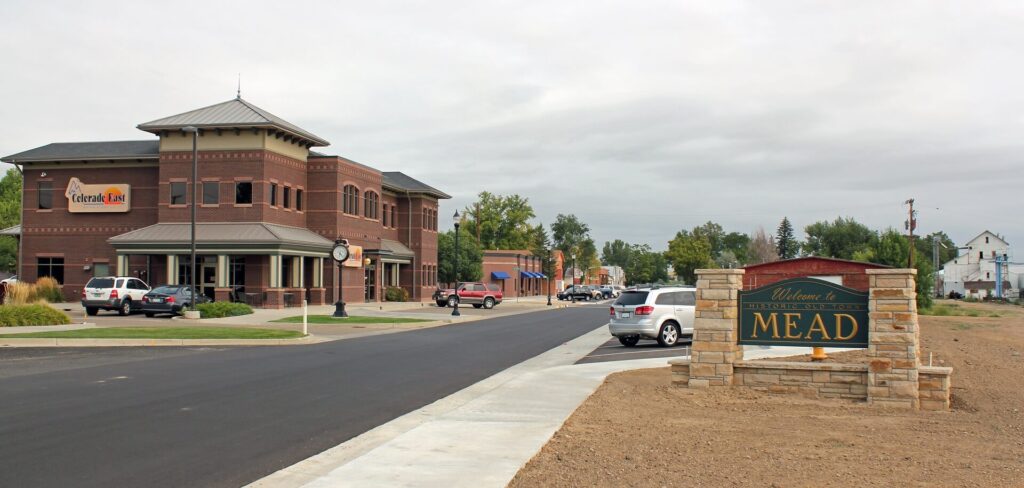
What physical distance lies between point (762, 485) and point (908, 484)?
1.25m

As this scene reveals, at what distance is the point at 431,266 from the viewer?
216 feet

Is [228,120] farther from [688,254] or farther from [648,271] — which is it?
[648,271]

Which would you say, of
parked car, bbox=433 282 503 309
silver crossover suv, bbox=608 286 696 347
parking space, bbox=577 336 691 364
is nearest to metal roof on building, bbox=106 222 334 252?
parked car, bbox=433 282 503 309

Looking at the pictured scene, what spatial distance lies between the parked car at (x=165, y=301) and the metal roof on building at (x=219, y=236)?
8179 millimetres

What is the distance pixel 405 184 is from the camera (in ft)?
212

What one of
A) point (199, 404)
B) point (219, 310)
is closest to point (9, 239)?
point (219, 310)

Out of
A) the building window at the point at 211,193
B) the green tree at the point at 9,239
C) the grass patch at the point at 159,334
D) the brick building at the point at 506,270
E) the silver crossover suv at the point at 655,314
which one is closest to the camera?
the silver crossover suv at the point at 655,314

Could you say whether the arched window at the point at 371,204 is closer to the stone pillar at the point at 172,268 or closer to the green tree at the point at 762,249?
the stone pillar at the point at 172,268

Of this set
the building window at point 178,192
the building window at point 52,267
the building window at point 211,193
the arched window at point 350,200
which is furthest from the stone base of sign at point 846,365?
the building window at point 52,267

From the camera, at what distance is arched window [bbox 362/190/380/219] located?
54.4 m

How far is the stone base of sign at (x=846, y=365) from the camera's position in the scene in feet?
37.8

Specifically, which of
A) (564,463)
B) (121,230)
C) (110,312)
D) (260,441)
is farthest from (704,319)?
(121,230)

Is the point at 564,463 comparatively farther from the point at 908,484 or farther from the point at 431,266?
the point at 431,266

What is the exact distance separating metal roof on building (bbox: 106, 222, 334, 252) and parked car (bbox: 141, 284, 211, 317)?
8179 mm
